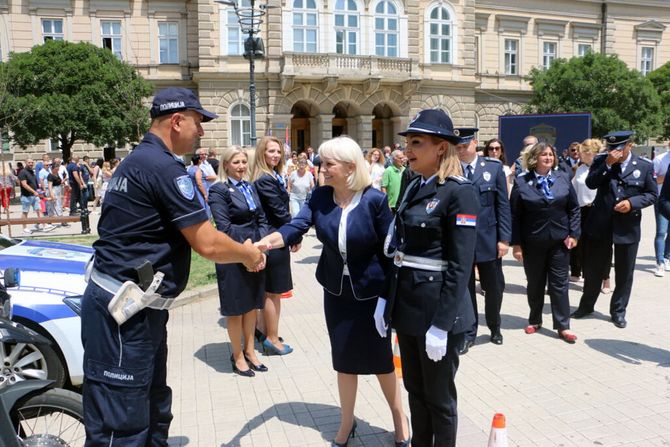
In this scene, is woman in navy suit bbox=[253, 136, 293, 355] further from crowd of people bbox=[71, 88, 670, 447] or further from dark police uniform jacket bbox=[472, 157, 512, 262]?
dark police uniform jacket bbox=[472, 157, 512, 262]

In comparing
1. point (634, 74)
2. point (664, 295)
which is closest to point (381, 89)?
point (634, 74)

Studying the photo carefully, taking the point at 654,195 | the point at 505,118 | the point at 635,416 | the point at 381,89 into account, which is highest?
the point at 381,89

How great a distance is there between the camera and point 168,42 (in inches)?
1267

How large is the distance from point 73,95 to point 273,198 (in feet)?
81.0

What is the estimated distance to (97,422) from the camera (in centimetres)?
288

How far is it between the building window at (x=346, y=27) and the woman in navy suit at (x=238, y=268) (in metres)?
27.0

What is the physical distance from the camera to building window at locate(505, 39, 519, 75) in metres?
37.3

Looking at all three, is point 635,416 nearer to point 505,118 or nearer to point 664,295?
point 664,295

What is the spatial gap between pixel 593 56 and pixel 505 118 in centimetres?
2043

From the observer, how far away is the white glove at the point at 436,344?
10.3 ft

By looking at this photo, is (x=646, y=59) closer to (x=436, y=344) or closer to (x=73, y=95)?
(x=73, y=95)

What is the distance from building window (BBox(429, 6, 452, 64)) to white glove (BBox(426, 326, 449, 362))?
32.1 metres

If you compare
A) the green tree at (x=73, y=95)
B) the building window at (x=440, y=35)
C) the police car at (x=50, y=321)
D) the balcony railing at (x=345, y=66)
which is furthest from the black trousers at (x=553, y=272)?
the building window at (x=440, y=35)

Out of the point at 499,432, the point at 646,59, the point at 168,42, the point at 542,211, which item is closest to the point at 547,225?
the point at 542,211
